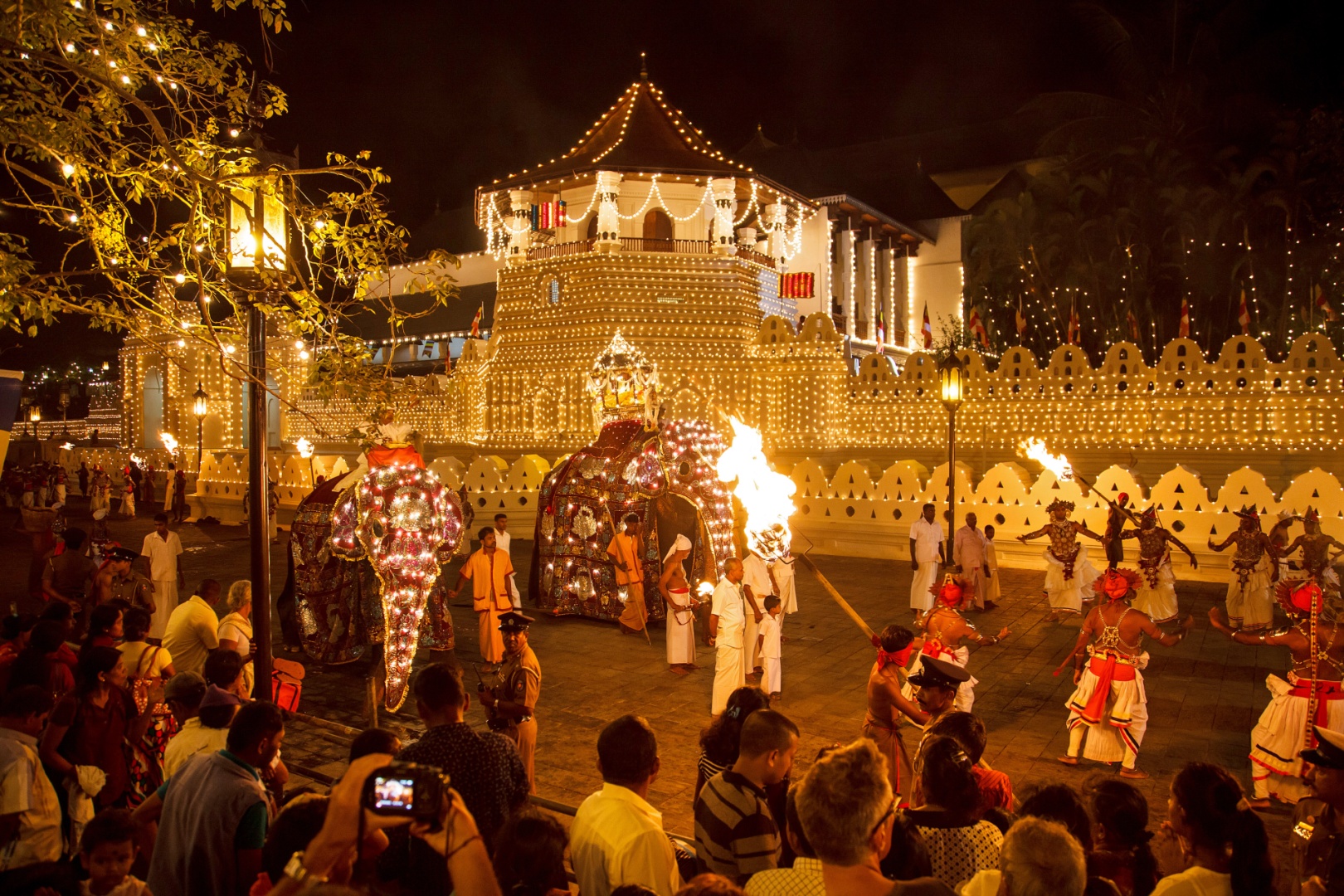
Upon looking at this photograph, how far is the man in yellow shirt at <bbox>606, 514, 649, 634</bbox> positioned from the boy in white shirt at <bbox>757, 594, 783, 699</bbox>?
2840 millimetres

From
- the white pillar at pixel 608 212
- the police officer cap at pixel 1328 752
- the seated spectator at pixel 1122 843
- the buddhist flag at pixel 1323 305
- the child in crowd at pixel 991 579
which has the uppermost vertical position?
the white pillar at pixel 608 212

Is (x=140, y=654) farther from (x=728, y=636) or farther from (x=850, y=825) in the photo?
(x=850, y=825)

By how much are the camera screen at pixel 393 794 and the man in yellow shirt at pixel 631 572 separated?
27.2ft

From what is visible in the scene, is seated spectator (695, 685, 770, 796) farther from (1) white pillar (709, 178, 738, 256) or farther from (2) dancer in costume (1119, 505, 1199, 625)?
(1) white pillar (709, 178, 738, 256)

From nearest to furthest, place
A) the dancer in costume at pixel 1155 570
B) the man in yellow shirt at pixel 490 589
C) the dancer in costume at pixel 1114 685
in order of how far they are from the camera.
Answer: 1. the dancer in costume at pixel 1114 685
2. the man in yellow shirt at pixel 490 589
3. the dancer in costume at pixel 1155 570

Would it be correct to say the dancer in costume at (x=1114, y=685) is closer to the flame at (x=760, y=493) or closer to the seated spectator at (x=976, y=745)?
the flame at (x=760, y=493)

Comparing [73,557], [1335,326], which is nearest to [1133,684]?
[73,557]

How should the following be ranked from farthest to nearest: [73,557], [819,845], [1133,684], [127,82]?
1. [73,557]
2. [1133,684]
3. [127,82]
4. [819,845]

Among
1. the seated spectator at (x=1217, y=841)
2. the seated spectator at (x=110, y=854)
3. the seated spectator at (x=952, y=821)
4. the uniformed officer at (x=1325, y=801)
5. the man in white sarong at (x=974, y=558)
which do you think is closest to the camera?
the seated spectator at (x=1217, y=841)

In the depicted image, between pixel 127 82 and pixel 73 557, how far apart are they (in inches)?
195

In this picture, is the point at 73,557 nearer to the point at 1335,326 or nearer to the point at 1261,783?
the point at 1261,783

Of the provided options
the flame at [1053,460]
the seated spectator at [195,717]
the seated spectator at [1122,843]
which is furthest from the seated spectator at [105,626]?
the flame at [1053,460]

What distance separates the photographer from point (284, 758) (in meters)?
6.45

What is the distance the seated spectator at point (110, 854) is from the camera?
10.3 ft
